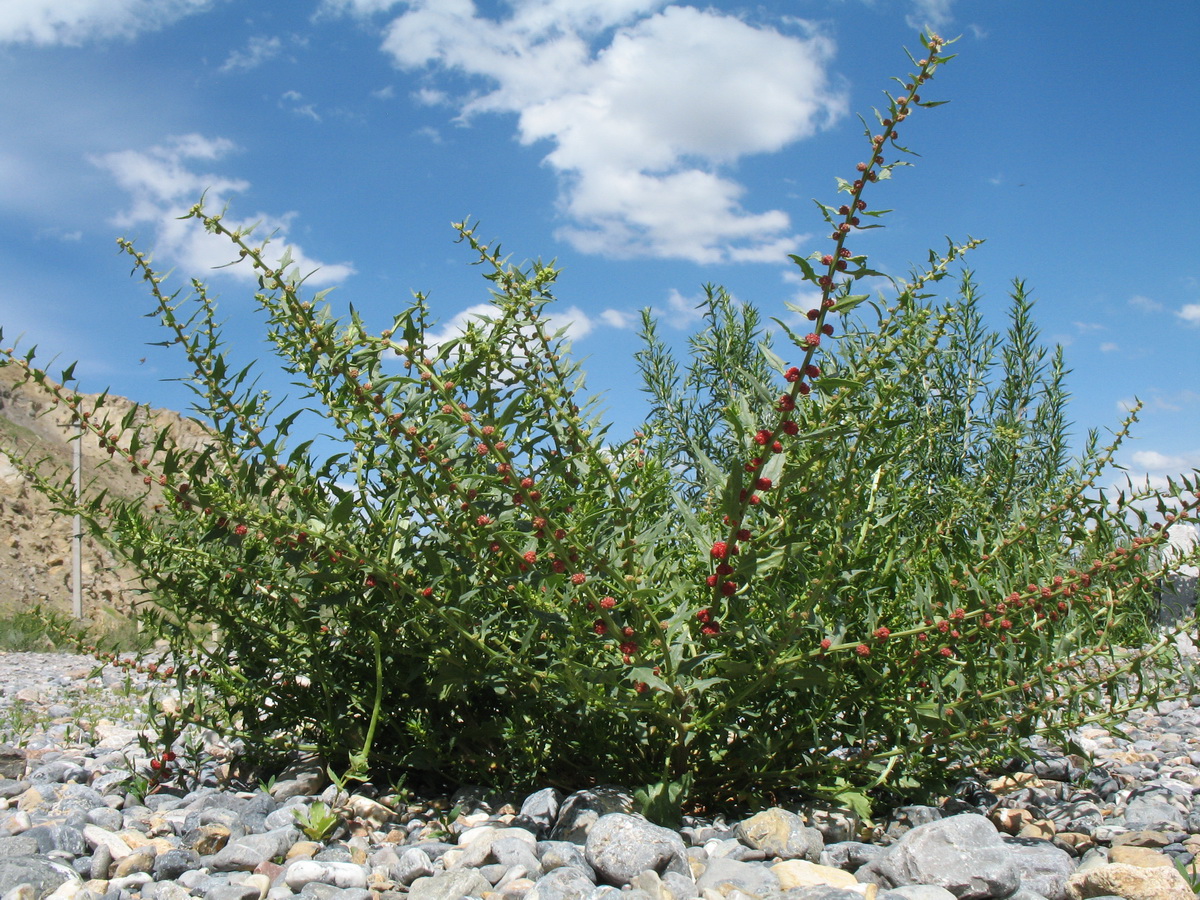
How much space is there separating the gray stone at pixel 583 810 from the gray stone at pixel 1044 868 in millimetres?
957

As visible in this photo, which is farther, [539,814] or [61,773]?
[61,773]

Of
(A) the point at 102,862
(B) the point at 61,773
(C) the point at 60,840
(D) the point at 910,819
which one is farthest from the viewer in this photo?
(B) the point at 61,773

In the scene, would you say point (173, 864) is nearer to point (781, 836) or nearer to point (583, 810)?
point (583, 810)

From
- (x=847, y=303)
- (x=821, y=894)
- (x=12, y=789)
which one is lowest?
(x=12, y=789)

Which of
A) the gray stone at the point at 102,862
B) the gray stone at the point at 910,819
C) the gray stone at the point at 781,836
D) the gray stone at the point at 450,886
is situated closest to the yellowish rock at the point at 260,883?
the gray stone at the point at 450,886

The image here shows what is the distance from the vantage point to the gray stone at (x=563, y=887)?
187 cm

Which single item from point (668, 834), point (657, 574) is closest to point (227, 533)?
point (657, 574)

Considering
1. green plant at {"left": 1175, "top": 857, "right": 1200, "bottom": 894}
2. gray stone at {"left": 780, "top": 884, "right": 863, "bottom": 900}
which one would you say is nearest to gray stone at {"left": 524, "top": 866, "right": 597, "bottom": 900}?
gray stone at {"left": 780, "top": 884, "right": 863, "bottom": 900}

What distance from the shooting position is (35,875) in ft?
6.76

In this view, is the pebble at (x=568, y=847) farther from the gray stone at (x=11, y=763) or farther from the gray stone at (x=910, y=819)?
the gray stone at (x=11, y=763)

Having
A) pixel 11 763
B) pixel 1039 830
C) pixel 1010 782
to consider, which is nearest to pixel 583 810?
pixel 1039 830

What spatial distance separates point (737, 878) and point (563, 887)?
1.29ft

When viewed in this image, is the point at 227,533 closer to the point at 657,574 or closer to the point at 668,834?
the point at 657,574

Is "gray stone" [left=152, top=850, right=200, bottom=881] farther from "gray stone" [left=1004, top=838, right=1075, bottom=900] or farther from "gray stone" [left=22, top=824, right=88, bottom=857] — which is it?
"gray stone" [left=1004, top=838, right=1075, bottom=900]
